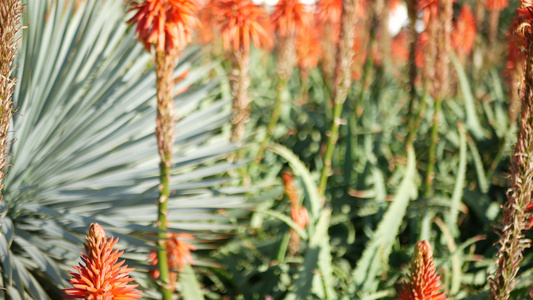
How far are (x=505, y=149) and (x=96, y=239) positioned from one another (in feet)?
9.02

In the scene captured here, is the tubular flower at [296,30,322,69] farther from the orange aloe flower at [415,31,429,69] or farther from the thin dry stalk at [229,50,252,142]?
the thin dry stalk at [229,50,252,142]

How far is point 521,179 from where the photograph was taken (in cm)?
143

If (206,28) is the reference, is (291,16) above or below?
below

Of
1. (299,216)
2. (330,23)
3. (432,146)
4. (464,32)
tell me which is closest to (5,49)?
(299,216)

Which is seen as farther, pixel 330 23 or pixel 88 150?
pixel 330 23

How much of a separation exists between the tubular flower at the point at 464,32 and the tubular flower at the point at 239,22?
6.43 feet

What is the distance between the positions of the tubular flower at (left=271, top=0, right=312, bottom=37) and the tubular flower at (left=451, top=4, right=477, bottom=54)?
1.58m

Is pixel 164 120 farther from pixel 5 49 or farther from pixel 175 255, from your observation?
pixel 175 255

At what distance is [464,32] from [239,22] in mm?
2722

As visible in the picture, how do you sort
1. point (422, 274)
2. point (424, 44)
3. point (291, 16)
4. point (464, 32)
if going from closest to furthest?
1. point (422, 274)
2. point (291, 16)
3. point (424, 44)
4. point (464, 32)

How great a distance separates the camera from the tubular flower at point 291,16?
279 centimetres

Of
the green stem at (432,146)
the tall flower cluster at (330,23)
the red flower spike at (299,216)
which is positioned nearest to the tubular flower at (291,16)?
the tall flower cluster at (330,23)

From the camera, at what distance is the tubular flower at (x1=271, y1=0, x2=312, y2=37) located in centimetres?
279

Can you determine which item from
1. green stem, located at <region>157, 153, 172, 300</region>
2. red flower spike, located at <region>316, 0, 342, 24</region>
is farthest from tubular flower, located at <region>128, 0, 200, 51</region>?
red flower spike, located at <region>316, 0, 342, 24</region>
